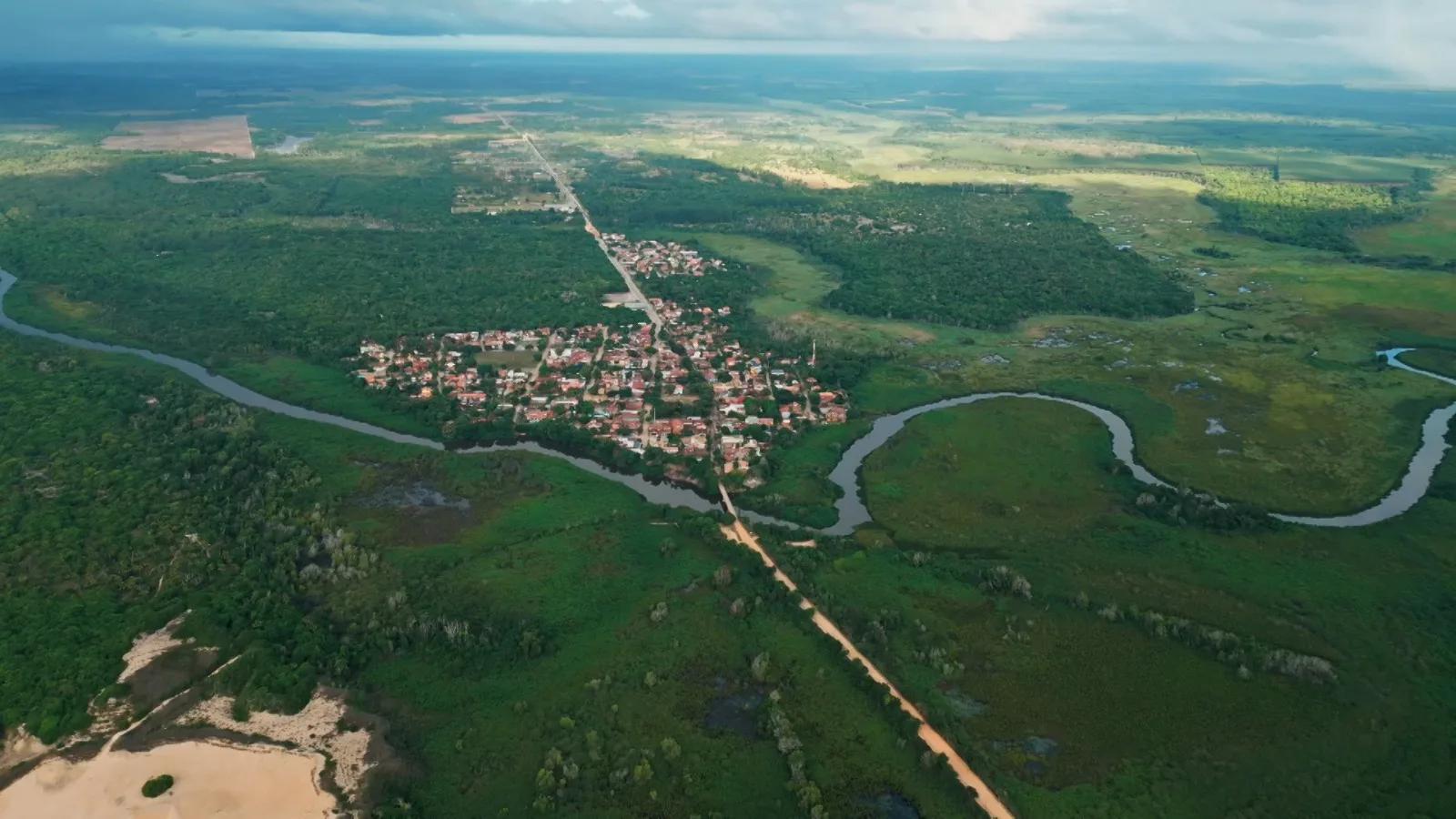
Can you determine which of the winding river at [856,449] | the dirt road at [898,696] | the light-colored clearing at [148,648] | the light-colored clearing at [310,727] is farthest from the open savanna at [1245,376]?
the light-colored clearing at [148,648]

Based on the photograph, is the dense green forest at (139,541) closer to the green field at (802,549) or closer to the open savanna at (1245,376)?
the green field at (802,549)

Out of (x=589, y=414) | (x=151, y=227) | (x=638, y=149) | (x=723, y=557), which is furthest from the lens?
(x=638, y=149)

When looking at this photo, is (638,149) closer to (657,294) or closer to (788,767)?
(657,294)

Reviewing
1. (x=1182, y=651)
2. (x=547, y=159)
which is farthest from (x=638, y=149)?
(x=1182, y=651)

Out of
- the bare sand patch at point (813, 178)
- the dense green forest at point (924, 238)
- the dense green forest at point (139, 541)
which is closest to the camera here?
the dense green forest at point (139, 541)

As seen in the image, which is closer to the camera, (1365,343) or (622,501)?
(622,501)

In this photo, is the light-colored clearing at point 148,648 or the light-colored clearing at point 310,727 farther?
the light-colored clearing at point 148,648

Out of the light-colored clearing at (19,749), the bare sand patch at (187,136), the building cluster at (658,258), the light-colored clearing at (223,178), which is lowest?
the light-colored clearing at (19,749)
